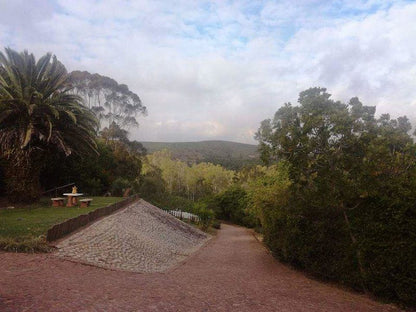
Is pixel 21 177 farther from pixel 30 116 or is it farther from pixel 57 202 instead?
pixel 30 116

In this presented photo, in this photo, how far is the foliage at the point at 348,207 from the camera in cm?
720

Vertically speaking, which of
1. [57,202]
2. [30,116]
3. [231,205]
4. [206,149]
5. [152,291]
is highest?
[206,149]

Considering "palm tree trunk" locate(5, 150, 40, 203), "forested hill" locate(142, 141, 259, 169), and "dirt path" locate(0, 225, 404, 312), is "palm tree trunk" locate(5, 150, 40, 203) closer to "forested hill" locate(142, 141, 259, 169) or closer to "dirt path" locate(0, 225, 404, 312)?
"dirt path" locate(0, 225, 404, 312)

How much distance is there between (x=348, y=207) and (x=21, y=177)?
1600cm

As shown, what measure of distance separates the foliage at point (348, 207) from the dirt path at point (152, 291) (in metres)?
0.64

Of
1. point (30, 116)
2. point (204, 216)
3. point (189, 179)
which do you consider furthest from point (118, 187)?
point (189, 179)

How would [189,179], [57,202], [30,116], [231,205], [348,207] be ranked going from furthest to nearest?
[189,179] → [231,205] → [57,202] → [30,116] → [348,207]

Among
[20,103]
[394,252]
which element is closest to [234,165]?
[20,103]

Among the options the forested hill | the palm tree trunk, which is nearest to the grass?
the palm tree trunk

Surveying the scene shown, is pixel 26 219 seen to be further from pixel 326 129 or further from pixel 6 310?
pixel 326 129

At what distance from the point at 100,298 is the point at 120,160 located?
28.3 m

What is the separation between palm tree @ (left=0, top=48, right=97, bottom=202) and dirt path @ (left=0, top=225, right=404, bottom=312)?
387 inches

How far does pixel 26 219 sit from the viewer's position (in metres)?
12.6

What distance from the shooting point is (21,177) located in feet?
56.0
